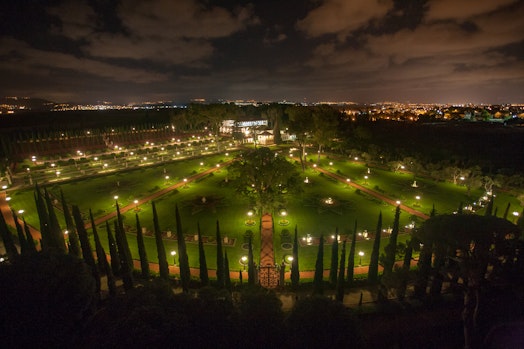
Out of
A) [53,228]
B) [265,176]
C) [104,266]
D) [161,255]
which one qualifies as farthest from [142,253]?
[265,176]


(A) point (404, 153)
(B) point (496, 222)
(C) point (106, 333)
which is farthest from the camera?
(A) point (404, 153)

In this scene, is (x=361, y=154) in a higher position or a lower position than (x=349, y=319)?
lower

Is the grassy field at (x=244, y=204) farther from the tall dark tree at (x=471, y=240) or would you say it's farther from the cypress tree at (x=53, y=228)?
the tall dark tree at (x=471, y=240)

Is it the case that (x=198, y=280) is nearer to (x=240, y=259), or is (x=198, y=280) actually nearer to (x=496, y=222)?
(x=240, y=259)

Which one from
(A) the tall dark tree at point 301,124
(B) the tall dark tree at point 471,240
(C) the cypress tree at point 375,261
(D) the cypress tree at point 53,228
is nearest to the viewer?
(B) the tall dark tree at point 471,240

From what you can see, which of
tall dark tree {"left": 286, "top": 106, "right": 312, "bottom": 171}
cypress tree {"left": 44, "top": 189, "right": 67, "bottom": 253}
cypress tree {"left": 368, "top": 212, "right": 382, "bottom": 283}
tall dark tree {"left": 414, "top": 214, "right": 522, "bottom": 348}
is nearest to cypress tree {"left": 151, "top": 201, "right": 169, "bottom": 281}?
cypress tree {"left": 44, "top": 189, "right": 67, "bottom": 253}

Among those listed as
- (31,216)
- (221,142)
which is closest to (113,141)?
(221,142)

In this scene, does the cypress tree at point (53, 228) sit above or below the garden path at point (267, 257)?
above

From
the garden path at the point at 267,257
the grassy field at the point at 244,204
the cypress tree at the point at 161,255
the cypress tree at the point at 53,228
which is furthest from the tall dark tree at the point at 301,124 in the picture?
the cypress tree at the point at 53,228
